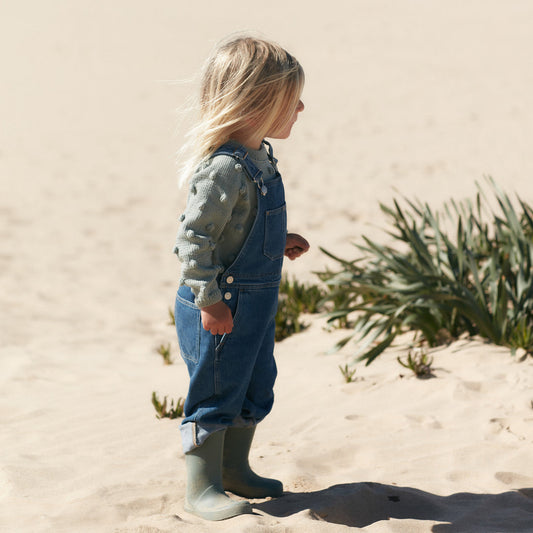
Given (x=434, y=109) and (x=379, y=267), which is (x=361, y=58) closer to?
(x=434, y=109)

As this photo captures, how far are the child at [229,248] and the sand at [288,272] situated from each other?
0.70 feet

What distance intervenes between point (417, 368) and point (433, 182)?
5781 mm

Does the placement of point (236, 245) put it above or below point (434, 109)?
below

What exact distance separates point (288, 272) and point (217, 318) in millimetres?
4810

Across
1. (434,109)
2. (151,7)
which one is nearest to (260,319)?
(434,109)

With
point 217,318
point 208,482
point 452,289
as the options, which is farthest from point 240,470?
point 452,289

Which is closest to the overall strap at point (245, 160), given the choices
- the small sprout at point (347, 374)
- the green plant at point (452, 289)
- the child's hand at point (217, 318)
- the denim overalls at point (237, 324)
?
the denim overalls at point (237, 324)

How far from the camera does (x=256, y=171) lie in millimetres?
2369

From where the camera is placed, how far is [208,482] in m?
2.50

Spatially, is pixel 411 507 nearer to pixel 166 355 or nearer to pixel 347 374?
pixel 347 374

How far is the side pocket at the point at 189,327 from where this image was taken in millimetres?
2398

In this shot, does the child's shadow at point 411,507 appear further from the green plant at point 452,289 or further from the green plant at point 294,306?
the green plant at point 294,306

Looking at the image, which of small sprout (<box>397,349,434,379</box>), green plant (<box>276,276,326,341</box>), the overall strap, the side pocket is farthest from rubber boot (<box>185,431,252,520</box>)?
green plant (<box>276,276,326,341</box>)

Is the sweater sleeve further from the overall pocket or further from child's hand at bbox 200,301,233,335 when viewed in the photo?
the overall pocket
